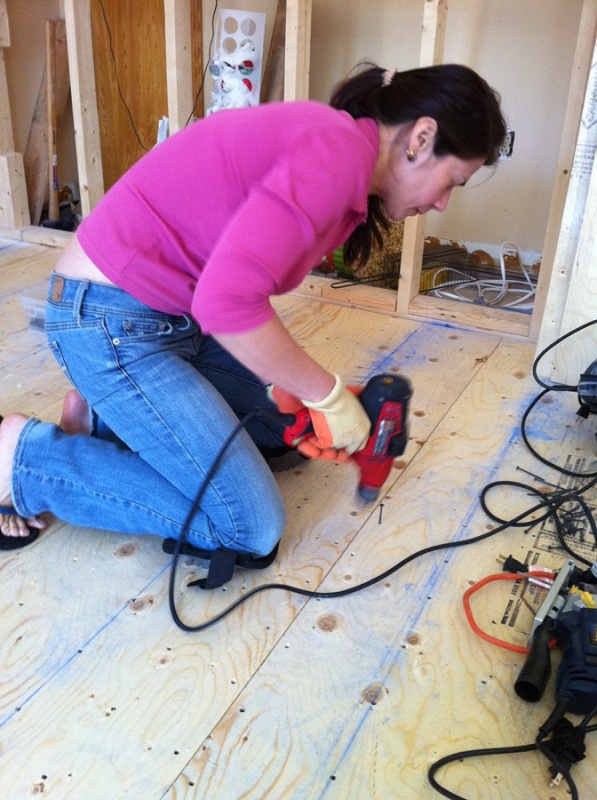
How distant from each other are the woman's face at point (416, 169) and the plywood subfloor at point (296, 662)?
0.76m

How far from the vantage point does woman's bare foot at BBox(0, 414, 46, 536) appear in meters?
1.49

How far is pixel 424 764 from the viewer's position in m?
1.11

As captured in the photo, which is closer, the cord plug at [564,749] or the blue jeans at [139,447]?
the cord plug at [564,749]

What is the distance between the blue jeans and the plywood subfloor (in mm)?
120

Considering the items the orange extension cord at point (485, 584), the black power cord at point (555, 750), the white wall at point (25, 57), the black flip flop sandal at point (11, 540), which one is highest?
the white wall at point (25, 57)

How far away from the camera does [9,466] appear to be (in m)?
1.49

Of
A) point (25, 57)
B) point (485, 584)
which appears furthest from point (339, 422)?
point (25, 57)

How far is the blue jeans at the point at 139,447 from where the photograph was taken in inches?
55.3

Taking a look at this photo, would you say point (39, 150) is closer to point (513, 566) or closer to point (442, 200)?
point (442, 200)

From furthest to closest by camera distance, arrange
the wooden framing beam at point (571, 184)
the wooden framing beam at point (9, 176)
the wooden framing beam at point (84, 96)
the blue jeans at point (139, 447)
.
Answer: the wooden framing beam at point (9, 176)
the wooden framing beam at point (84, 96)
the wooden framing beam at point (571, 184)
the blue jeans at point (139, 447)

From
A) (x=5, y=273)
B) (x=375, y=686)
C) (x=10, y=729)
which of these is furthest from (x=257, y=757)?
(x=5, y=273)

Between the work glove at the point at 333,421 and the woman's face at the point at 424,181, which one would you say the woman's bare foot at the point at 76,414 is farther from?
the woman's face at the point at 424,181

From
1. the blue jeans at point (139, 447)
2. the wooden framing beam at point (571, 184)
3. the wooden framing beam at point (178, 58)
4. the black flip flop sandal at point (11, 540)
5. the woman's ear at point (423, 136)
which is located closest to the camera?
the woman's ear at point (423, 136)

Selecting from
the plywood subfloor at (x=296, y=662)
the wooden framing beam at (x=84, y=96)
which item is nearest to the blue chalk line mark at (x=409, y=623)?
the plywood subfloor at (x=296, y=662)
